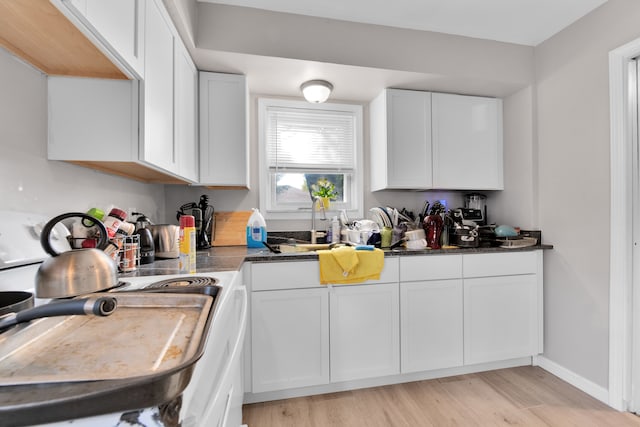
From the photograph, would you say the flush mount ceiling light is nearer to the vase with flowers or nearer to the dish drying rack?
the vase with flowers

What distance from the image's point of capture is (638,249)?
1694mm

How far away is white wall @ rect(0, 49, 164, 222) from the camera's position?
3.14 feet

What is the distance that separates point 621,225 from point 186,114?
2.68 m

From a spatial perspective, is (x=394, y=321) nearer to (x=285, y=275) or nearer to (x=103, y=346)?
(x=285, y=275)

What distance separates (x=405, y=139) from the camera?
239 centimetres

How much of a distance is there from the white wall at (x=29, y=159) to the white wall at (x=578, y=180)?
2877 millimetres

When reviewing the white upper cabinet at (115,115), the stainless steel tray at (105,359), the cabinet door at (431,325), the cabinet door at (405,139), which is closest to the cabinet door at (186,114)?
the white upper cabinet at (115,115)

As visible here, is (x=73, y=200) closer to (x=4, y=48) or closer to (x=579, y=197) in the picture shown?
(x=4, y=48)

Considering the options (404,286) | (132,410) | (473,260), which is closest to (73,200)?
(132,410)

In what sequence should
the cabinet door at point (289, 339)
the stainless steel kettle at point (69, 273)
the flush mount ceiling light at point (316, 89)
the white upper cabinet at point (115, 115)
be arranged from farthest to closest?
the flush mount ceiling light at point (316, 89)
the cabinet door at point (289, 339)
the white upper cabinet at point (115, 115)
the stainless steel kettle at point (69, 273)

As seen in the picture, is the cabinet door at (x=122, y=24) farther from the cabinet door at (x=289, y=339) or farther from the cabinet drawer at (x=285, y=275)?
the cabinet door at (x=289, y=339)

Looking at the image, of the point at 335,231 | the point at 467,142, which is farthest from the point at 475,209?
the point at 335,231

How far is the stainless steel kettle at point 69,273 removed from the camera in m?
0.77

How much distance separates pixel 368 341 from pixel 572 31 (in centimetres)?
256
